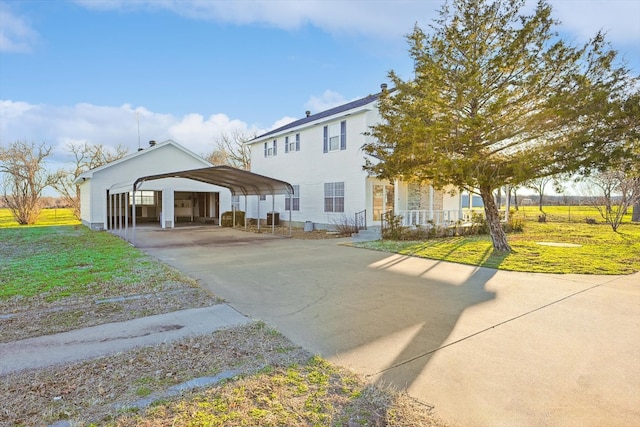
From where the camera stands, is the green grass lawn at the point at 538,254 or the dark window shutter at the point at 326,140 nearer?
the green grass lawn at the point at 538,254

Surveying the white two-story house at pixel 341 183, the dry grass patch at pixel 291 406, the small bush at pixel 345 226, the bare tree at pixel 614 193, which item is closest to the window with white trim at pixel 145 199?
the white two-story house at pixel 341 183

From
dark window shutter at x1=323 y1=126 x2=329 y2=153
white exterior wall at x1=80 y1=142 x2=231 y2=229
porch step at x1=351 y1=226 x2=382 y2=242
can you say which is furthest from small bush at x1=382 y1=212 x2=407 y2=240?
white exterior wall at x1=80 y1=142 x2=231 y2=229

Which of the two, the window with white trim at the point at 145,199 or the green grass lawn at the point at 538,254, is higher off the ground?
the window with white trim at the point at 145,199

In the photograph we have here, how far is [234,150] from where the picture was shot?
4081cm

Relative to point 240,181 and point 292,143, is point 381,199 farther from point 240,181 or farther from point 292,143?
point 240,181

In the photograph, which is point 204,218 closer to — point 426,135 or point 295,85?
point 295,85

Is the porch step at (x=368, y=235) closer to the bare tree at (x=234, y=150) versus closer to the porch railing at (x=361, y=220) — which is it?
the porch railing at (x=361, y=220)

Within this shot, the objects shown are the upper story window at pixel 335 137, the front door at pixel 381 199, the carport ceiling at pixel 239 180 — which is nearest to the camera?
the carport ceiling at pixel 239 180

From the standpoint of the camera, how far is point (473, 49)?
1016 centimetres

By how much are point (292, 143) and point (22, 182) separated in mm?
20647

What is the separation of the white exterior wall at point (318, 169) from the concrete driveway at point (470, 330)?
27.5 ft

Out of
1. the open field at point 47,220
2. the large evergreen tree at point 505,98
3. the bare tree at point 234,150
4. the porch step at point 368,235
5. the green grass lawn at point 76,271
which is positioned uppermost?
the bare tree at point 234,150

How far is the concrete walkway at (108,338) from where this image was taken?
3.64 m

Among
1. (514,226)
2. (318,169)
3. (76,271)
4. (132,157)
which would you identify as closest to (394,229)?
(318,169)
